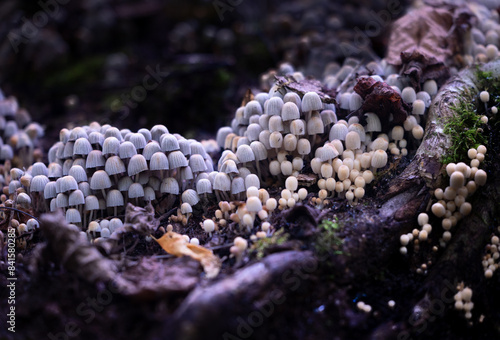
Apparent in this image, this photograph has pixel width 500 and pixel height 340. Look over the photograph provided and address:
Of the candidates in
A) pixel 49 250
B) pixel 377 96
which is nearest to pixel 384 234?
pixel 377 96

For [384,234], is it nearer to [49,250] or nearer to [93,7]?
[49,250]

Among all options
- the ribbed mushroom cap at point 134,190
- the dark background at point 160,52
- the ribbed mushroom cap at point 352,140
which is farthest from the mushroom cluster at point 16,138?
the ribbed mushroom cap at point 352,140

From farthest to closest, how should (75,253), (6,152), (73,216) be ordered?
(6,152) → (73,216) → (75,253)

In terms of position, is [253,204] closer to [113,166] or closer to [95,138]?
[113,166]

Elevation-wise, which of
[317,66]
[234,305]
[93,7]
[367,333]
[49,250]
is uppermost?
[93,7]

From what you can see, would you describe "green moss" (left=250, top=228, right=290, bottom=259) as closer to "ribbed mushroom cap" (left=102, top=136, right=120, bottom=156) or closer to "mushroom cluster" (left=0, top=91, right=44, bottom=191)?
"ribbed mushroom cap" (left=102, top=136, right=120, bottom=156)

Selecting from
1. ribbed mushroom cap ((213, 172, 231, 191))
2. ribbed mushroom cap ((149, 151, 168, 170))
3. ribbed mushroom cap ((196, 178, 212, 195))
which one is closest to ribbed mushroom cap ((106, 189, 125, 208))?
ribbed mushroom cap ((149, 151, 168, 170))

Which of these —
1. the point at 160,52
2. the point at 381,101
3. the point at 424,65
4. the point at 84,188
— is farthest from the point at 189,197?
the point at 160,52
